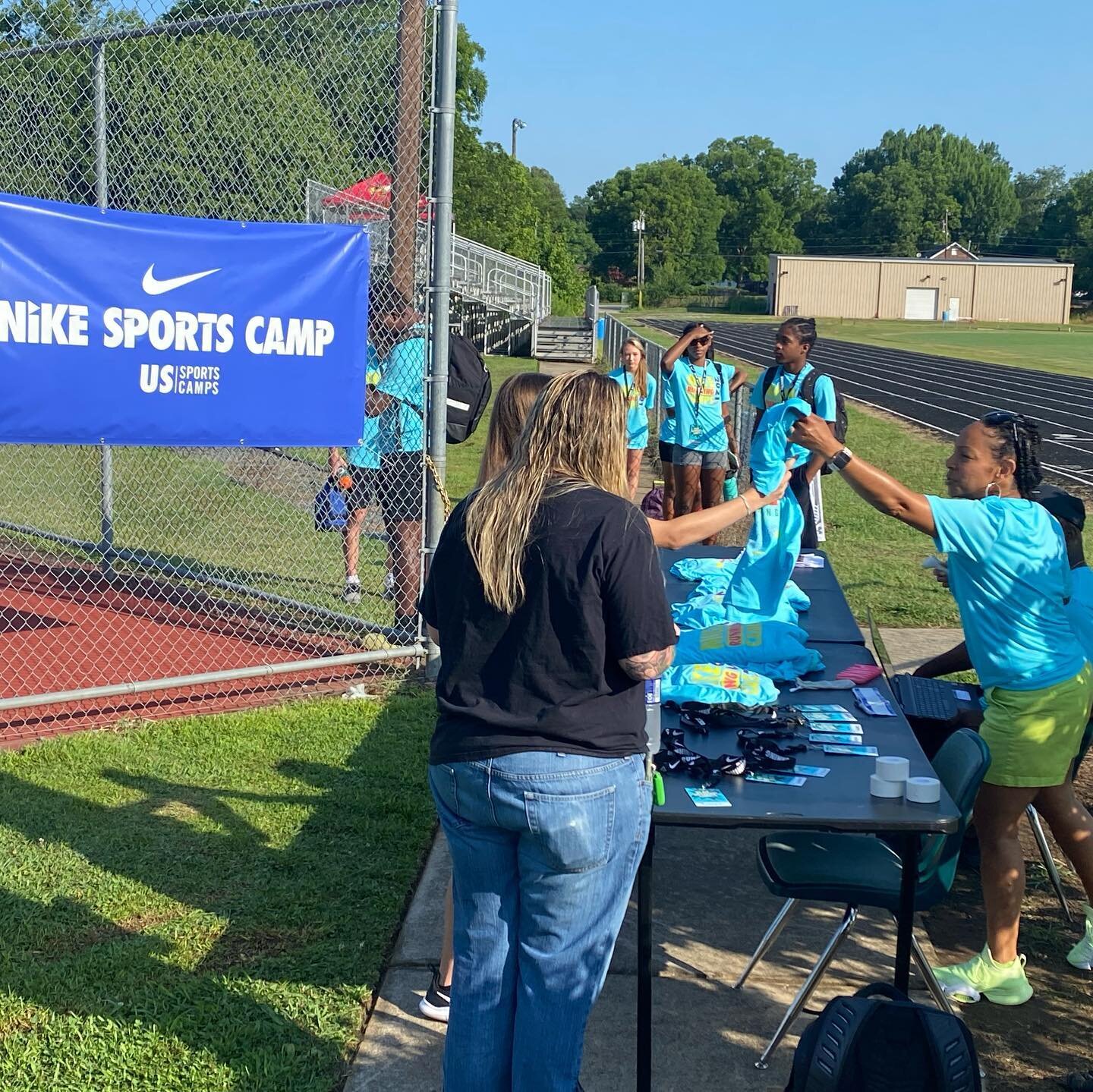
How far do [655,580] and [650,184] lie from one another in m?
125

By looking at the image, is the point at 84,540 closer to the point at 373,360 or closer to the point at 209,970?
the point at 373,360

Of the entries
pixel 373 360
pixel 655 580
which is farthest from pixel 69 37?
pixel 655 580

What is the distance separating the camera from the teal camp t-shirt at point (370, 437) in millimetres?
7211

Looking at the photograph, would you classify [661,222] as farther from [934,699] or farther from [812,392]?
[934,699]

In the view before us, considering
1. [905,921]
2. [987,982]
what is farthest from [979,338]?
[905,921]

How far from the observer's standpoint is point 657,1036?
12.0ft

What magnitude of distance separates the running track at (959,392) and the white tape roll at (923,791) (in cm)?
1370

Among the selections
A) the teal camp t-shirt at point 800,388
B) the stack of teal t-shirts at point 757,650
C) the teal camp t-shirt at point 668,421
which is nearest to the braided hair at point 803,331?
the teal camp t-shirt at point 800,388

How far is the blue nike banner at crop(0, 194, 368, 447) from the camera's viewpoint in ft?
18.3

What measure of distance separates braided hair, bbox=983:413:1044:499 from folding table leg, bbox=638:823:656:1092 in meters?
1.66

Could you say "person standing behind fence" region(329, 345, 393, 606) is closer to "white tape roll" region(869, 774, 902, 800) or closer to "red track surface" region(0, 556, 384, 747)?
"red track surface" region(0, 556, 384, 747)

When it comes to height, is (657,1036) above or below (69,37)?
below

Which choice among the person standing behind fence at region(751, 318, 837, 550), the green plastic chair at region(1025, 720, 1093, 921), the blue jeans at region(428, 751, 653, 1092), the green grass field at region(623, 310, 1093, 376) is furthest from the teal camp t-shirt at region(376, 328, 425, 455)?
the green grass field at region(623, 310, 1093, 376)

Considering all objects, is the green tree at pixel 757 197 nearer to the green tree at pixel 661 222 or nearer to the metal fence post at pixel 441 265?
the green tree at pixel 661 222
